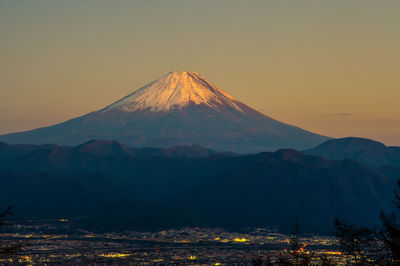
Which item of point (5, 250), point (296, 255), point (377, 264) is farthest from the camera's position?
point (296, 255)

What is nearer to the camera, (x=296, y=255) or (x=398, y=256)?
(x=398, y=256)

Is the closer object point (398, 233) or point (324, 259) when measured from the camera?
point (398, 233)

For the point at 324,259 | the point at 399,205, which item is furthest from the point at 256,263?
the point at 399,205

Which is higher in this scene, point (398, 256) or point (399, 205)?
point (399, 205)

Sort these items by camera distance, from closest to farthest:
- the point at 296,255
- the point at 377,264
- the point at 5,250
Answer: the point at 5,250 < the point at 377,264 < the point at 296,255

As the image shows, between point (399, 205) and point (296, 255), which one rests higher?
point (399, 205)

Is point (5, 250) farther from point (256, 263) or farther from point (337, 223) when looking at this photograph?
point (337, 223)

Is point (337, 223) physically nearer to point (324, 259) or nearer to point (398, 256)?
point (324, 259)

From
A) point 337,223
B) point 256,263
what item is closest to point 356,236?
point 337,223
